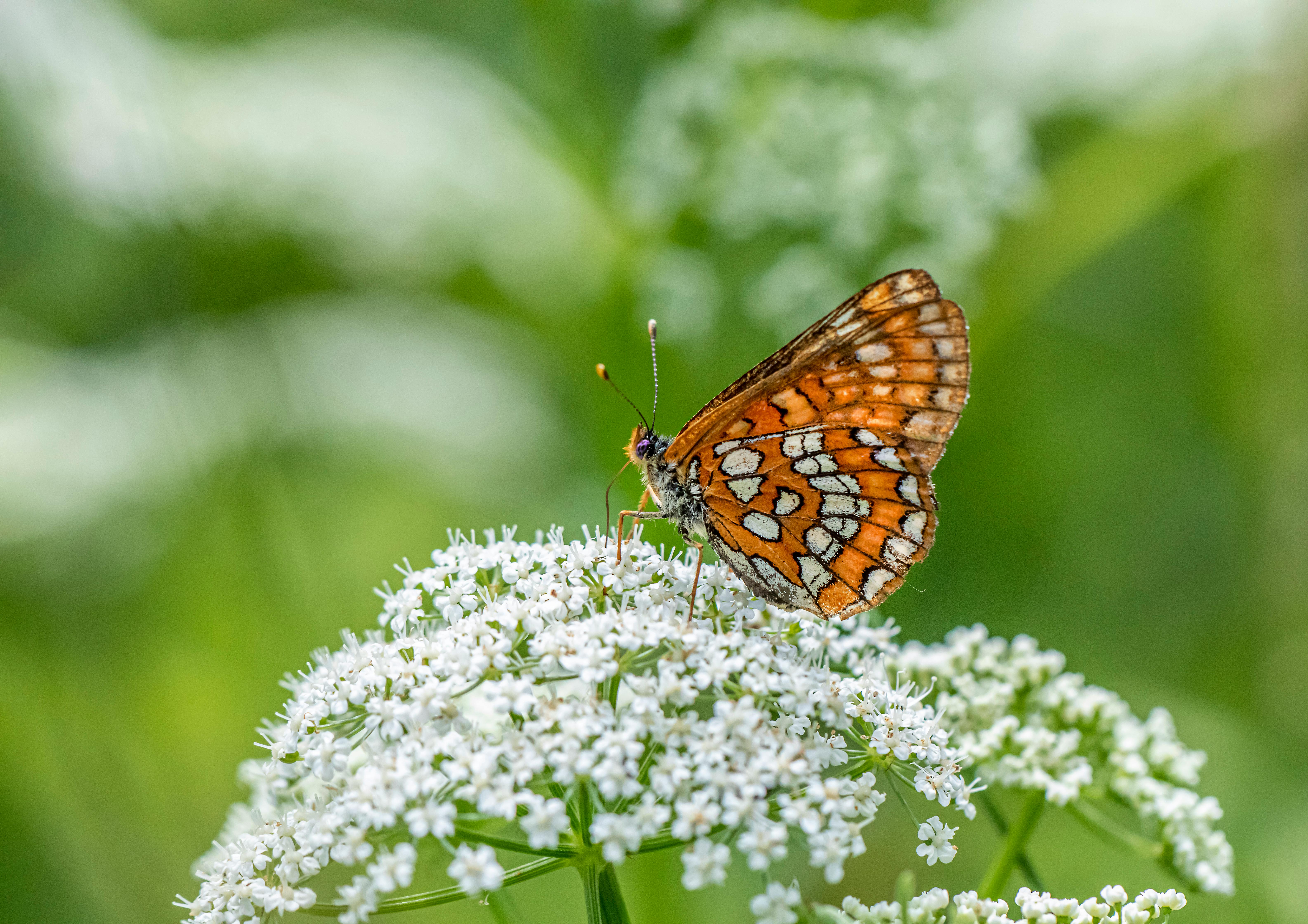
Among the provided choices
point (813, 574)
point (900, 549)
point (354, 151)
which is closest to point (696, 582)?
point (813, 574)

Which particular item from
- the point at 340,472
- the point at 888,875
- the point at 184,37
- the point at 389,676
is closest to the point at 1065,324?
the point at 888,875

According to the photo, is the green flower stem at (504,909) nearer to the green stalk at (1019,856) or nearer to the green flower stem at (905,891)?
the green flower stem at (905,891)

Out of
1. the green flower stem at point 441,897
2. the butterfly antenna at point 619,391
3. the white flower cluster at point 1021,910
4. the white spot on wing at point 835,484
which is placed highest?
the butterfly antenna at point 619,391

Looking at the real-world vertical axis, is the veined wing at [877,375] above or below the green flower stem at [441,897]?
above

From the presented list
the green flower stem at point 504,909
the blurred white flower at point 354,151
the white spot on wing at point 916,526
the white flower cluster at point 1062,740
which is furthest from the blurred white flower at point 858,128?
the green flower stem at point 504,909

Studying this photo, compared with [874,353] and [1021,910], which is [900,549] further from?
[1021,910]

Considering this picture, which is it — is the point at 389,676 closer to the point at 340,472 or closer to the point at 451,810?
the point at 451,810

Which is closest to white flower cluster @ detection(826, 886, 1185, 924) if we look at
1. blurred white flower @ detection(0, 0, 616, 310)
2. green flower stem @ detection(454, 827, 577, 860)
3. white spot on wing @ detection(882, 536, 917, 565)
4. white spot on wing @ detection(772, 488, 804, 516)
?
green flower stem @ detection(454, 827, 577, 860)
